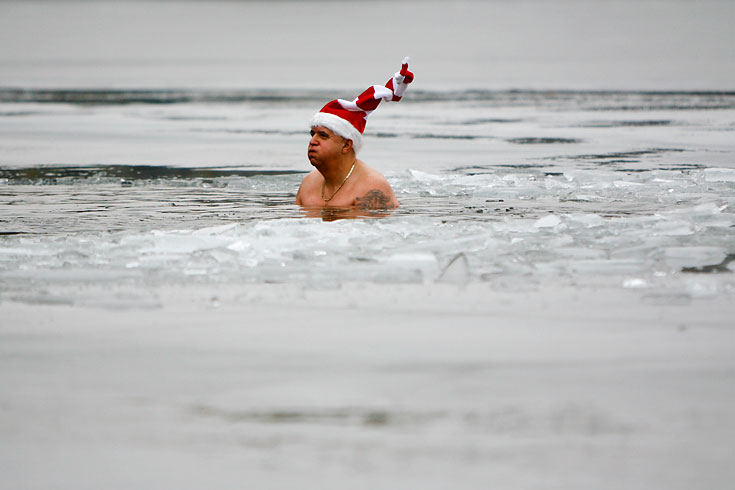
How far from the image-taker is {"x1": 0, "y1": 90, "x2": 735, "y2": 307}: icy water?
5332 millimetres

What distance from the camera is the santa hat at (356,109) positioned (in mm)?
7980

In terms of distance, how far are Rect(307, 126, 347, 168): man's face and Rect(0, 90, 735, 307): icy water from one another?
1.40ft

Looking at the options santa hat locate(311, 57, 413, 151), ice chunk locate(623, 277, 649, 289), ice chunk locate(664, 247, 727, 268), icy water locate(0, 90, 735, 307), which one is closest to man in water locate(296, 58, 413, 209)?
santa hat locate(311, 57, 413, 151)

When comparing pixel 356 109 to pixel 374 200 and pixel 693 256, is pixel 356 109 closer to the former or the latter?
pixel 374 200

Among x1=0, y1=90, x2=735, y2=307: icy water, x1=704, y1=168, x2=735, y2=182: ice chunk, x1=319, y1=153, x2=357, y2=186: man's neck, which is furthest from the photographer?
x1=704, y1=168, x2=735, y2=182: ice chunk

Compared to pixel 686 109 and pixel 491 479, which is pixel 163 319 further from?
pixel 686 109

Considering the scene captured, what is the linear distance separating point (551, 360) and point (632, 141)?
10.9 m

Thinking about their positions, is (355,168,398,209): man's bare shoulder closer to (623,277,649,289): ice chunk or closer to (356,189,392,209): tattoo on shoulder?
(356,189,392,209): tattoo on shoulder

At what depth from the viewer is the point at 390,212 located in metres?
7.71

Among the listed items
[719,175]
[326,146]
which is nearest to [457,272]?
[326,146]

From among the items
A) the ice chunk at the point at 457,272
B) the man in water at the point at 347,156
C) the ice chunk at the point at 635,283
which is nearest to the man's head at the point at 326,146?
the man in water at the point at 347,156

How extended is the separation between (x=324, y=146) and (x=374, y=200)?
57 centimetres

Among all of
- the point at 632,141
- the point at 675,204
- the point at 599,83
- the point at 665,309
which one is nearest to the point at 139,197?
the point at 675,204

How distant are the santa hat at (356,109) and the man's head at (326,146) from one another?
0.04 m
